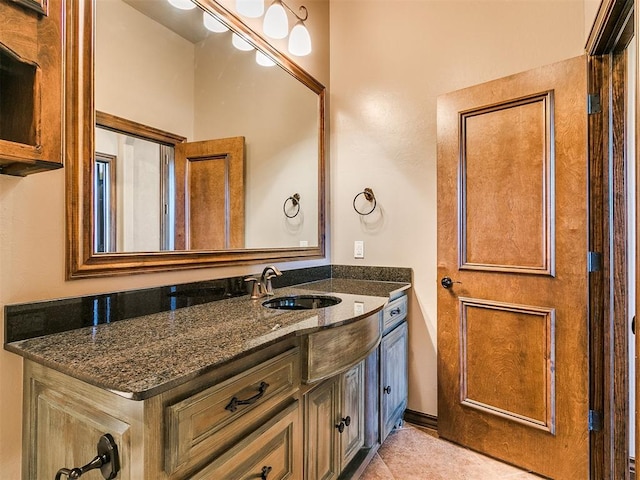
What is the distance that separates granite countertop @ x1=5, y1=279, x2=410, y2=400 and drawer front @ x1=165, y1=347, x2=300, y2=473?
0.25 feet

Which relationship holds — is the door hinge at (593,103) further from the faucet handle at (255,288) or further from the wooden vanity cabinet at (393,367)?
the faucet handle at (255,288)

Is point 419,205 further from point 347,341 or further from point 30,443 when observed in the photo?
point 30,443

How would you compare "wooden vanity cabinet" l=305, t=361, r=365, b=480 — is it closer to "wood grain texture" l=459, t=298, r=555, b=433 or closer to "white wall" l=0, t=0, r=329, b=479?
"wood grain texture" l=459, t=298, r=555, b=433

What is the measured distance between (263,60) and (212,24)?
39 centimetres

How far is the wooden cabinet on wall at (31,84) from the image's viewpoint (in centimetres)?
82

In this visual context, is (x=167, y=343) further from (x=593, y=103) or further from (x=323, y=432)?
(x=593, y=103)

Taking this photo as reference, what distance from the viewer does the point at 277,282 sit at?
200cm

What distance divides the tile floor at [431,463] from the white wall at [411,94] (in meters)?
0.24

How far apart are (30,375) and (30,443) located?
191 millimetres

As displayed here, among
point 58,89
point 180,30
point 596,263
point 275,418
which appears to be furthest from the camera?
point 596,263

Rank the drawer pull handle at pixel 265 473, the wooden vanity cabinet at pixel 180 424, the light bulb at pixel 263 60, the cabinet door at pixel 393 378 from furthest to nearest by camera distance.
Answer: the light bulb at pixel 263 60
the cabinet door at pixel 393 378
the drawer pull handle at pixel 265 473
the wooden vanity cabinet at pixel 180 424

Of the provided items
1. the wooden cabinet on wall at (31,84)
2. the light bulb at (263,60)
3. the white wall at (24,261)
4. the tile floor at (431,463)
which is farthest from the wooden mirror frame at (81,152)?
the tile floor at (431,463)

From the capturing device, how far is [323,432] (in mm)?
1320

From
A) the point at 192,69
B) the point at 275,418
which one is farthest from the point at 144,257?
the point at 192,69
